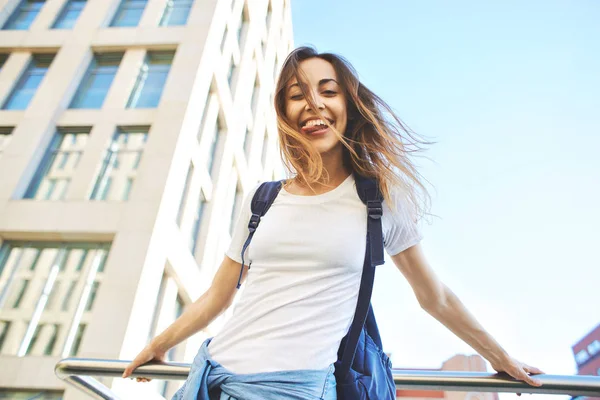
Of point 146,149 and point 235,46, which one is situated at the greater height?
point 235,46

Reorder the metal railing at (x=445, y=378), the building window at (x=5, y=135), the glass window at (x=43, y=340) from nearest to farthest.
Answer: the metal railing at (x=445, y=378), the glass window at (x=43, y=340), the building window at (x=5, y=135)

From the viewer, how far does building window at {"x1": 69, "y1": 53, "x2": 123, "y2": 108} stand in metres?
12.8

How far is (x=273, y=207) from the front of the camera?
167 centimetres

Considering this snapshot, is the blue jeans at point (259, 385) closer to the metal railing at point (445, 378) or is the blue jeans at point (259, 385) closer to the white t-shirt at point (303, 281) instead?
the white t-shirt at point (303, 281)

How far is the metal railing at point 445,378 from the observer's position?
1.42m

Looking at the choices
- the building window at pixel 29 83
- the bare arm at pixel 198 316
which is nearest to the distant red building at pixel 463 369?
the bare arm at pixel 198 316

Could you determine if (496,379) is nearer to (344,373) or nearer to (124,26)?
(344,373)

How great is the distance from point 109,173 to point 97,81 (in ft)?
12.1

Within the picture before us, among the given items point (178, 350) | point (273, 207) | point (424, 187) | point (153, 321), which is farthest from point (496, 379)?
point (178, 350)

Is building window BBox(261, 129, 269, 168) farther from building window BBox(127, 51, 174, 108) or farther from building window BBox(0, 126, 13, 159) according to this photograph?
building window BBox(0, 126, 13, 159)

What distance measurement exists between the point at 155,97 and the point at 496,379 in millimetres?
12611

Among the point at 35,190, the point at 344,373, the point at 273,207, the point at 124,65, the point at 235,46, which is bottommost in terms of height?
the point at 344,373

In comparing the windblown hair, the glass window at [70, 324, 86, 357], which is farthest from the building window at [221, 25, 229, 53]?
the windblown hair

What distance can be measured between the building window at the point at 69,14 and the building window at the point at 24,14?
37.1 inches
